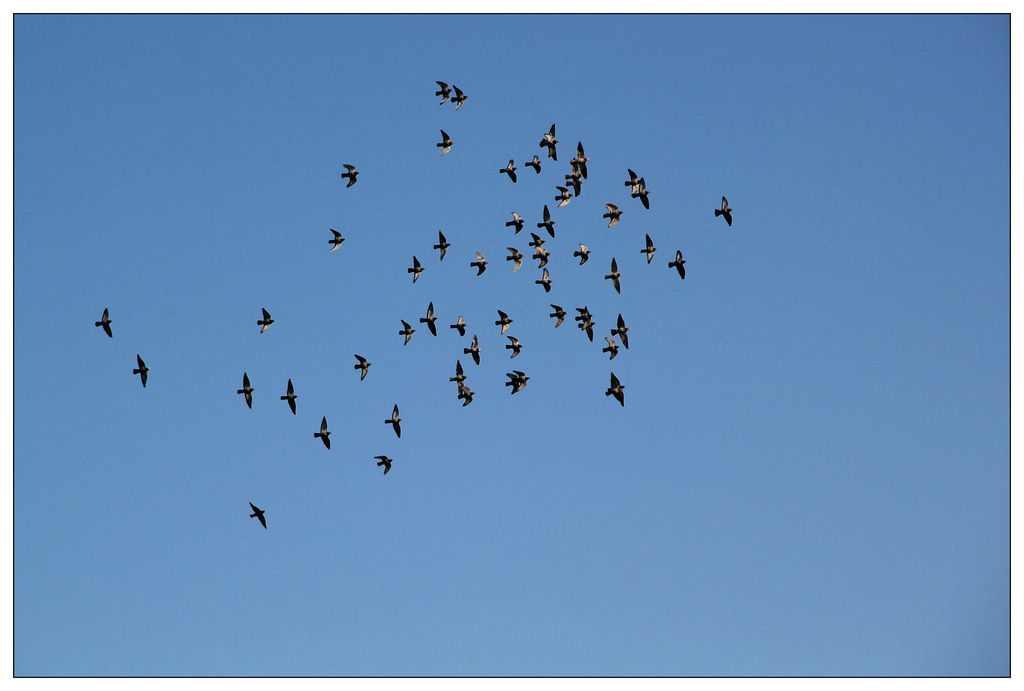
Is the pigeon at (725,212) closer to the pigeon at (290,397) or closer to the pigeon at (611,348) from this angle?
the pigeon at (611,348)

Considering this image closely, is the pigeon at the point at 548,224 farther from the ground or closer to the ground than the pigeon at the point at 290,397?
farther from the ground

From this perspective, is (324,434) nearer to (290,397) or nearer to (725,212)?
(290,397)

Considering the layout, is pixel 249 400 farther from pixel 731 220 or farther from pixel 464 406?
pixel 731 220

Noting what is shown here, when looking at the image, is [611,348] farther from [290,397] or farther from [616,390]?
[290,397]

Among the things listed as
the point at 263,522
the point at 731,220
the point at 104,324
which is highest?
the point at 731,220

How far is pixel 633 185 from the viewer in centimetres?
8812

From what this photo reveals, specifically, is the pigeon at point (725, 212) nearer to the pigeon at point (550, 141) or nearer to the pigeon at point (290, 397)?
the pigeon at point (550, 141)

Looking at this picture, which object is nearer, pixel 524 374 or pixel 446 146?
pixel 446 146

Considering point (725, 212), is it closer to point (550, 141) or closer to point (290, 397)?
point (550, 141)

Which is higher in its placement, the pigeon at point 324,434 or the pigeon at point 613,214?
the pigeon at point 613,214

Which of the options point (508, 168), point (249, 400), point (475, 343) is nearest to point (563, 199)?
point (508, 168)

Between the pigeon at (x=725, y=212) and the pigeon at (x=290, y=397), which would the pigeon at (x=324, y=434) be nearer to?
the pigeon at (x=290, y=397)

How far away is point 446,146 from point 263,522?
73.4ft

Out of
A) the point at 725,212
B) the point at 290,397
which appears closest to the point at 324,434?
the point at 290,397
